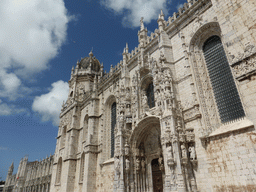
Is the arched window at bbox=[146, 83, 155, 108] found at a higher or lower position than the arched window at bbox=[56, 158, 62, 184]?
higher

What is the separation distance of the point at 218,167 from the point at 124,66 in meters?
13.4

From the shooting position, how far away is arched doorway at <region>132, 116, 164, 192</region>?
14117mm

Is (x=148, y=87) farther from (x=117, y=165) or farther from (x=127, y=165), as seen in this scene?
(x=117, y=165)

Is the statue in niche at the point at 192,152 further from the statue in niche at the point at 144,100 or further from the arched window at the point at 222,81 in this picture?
the statue in niche at the point at 144,100

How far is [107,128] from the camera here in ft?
71.1

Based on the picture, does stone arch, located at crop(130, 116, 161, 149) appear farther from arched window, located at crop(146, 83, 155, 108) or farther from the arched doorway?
arched window, located at crop(146, 83, 155, 108)

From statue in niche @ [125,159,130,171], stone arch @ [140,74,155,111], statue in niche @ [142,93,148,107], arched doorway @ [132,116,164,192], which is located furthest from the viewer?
stone arch @ [140,74,155,111]

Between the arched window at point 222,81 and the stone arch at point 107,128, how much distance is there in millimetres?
12451

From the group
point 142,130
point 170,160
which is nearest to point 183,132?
point 170,160

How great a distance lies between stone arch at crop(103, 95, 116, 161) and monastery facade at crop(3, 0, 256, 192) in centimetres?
11

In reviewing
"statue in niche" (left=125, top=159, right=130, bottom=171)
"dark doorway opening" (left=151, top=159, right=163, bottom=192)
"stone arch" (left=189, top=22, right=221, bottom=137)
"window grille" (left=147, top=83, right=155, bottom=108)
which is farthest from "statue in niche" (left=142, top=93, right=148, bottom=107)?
"stone arch" (left=189, top=22, right=221, bottom=137)

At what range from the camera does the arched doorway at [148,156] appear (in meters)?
14.1

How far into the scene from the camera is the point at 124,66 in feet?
66.1

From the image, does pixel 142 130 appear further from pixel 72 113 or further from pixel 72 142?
pixel 72 113
